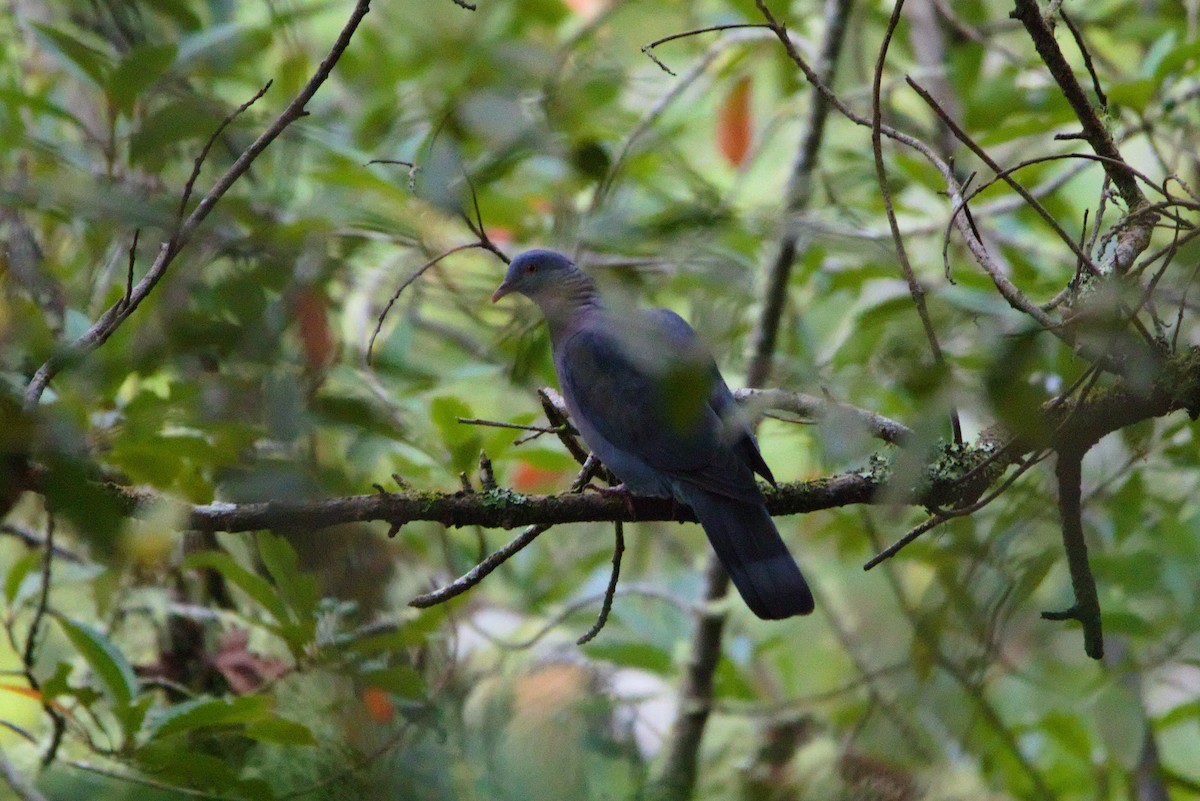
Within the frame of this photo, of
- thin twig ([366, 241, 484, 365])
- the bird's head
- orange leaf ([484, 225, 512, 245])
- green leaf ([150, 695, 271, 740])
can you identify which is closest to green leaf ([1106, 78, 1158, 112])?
the bird's head

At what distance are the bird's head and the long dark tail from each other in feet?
3.69

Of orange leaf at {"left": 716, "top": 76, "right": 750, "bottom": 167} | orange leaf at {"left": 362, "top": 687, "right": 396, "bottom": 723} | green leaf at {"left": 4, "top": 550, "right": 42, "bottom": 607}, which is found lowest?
orange leaf at {"left": 362, "top": 687, "right": 396, "bottom": 723}

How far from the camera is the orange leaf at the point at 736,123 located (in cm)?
548

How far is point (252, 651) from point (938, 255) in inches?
124

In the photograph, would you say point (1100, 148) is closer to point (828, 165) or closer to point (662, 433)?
point (662, 433)

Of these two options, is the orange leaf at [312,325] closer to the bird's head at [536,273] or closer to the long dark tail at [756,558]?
the long dark tail at [756,558]

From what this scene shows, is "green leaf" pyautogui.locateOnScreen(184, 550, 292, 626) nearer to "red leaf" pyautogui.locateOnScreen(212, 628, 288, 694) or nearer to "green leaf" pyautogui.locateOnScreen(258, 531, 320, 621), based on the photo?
"green leaf" pyautogui.locateOnScreen(258, 531, 320, 621)

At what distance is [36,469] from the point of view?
1.18 metres

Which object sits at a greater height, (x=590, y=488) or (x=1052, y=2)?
(x=1052, y=2)

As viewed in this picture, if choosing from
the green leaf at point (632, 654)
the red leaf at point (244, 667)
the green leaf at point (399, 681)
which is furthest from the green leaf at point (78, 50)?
the green leaf at point (632, 654)

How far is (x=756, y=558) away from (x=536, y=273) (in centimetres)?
147

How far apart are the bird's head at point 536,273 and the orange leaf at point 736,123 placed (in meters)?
1.82

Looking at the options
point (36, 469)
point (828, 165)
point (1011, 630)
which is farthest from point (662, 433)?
point (828, 165)

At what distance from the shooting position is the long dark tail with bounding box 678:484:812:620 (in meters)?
2.94
